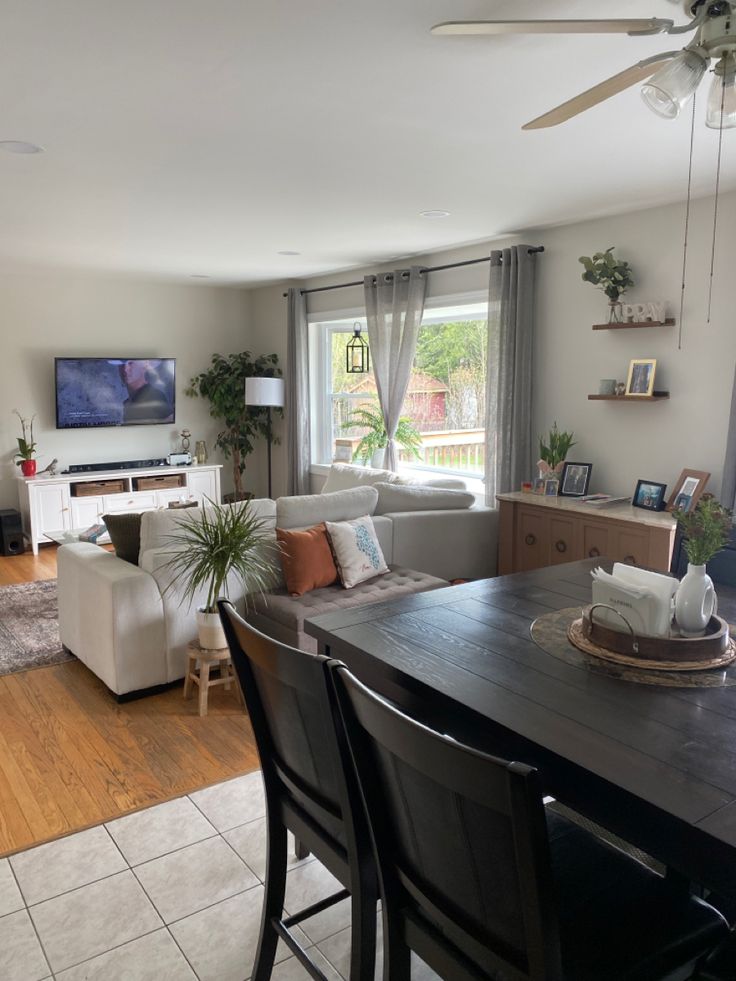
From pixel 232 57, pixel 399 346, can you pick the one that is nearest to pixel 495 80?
pixel 232 57

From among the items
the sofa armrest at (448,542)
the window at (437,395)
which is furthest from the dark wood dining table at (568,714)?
the window at (437,395)

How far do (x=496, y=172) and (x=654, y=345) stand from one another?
5.00 ft

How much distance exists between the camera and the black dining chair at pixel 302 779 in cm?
139

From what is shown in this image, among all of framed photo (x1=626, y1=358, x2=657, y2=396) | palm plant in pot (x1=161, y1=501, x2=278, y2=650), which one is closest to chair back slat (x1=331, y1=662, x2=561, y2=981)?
palm plant in pot (x1=161, y1=501, x2=278, y2=650)

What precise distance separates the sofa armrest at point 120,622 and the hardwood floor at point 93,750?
15 cm

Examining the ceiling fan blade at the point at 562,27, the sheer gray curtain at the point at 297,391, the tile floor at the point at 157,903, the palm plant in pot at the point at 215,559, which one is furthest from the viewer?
the sheer gray curtain at the point at 297,391

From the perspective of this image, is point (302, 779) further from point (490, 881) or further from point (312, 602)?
point (312, 602)

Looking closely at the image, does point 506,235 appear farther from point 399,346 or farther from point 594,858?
point 594,858

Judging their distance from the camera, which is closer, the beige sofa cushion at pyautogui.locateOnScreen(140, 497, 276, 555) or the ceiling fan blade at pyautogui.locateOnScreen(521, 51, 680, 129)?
the ceiling fan blade at pyautogui.locateOnScreen(521, 51, 680, 129)

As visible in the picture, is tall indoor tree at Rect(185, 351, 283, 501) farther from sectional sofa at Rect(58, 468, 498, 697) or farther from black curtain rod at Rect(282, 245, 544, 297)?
sectional sofa at Rect(58, 468, 498, 697)

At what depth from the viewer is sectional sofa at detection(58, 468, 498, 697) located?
3404 mm

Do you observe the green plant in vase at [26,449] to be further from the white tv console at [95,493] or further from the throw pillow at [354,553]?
the throw pillow at [354,553]

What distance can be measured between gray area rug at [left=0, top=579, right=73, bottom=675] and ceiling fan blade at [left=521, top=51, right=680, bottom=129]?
3.58 meters

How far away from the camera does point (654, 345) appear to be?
429 centimetres
